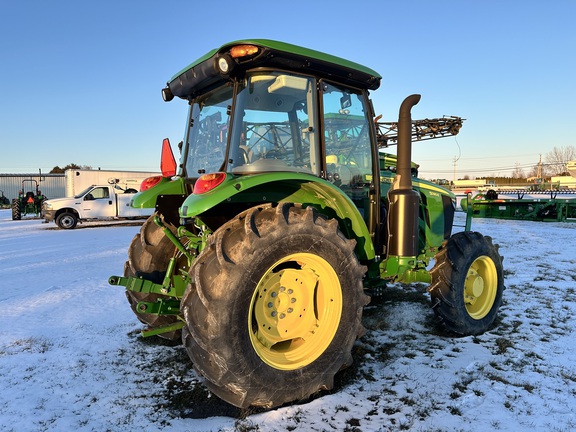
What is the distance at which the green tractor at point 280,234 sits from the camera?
246cm

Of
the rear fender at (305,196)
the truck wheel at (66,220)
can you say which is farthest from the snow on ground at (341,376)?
the truck wheel at (66,220)

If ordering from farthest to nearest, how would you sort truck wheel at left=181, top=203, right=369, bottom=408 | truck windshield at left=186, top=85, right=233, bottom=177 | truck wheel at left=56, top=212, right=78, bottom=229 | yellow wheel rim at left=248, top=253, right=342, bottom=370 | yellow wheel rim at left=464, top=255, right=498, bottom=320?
1. truck wheel at left=56, top=212, right=78, bottom=229
2. yellow wheel rim at left=464, top=255, right=498, bottom=320
3. truck windshield at left=186, top=85, right=233, bottom=177
4. yellow wheel rim at left=248, top=253, right=342, bottom=370
5. truck wheel at left=181, top=203, right=369, bottom=408

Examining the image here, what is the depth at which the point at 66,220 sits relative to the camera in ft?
54.6

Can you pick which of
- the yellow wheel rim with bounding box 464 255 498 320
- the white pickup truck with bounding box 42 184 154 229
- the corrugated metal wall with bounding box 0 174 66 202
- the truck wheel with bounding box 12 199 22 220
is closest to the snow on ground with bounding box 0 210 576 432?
the yellow wheel rim with bounding box 464 255 498 320

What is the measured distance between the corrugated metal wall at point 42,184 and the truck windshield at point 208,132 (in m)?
42.6

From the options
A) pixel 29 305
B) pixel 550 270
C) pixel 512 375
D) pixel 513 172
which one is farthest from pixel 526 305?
pixel 513 172

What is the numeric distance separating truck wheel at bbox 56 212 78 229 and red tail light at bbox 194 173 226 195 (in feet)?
53.8

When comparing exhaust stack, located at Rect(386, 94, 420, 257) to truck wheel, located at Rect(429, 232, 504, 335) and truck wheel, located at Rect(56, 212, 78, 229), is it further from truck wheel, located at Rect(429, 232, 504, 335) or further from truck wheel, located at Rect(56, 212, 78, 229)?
truck wheel, located at Rect(56, 212, 78, 229)

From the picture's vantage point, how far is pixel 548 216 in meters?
16.1

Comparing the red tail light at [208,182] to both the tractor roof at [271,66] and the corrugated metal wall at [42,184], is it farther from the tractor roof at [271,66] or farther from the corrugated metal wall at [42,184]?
the corrugated metal wall at [42,184]

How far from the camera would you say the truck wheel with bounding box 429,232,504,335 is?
3.80 metres

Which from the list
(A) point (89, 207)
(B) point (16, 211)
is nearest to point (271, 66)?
(A) point (89, 207)

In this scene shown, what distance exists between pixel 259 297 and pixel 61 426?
1427 millimetres

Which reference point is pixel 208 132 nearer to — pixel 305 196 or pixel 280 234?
pixel 305 196
